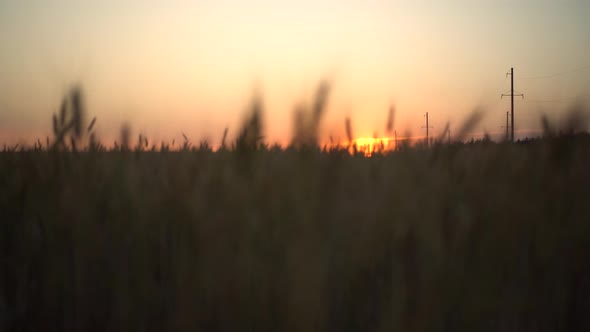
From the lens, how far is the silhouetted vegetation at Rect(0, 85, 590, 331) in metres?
0.83

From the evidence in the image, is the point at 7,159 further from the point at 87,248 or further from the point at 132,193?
the point at 87,248

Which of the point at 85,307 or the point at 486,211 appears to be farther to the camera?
the point at 486,211

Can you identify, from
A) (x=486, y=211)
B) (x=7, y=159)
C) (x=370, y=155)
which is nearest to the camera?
(x=486, y=211)

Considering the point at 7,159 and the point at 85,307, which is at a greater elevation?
the point at 7,159

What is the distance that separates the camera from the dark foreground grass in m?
0.83

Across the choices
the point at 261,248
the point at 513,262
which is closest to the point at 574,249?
the point at 513,262

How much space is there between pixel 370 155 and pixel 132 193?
4.25 ft

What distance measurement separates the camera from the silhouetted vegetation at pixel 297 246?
32.6 inches

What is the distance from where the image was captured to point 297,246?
2.69ft

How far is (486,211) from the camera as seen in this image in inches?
44.6

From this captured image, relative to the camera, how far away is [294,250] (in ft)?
2.68

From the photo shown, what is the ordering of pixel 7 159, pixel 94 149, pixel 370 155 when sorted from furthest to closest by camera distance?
pixel 370 155, pixel 7 159, pixel 94 149

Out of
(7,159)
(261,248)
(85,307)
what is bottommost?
(85,307)

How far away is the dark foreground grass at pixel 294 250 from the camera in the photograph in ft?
2.71
